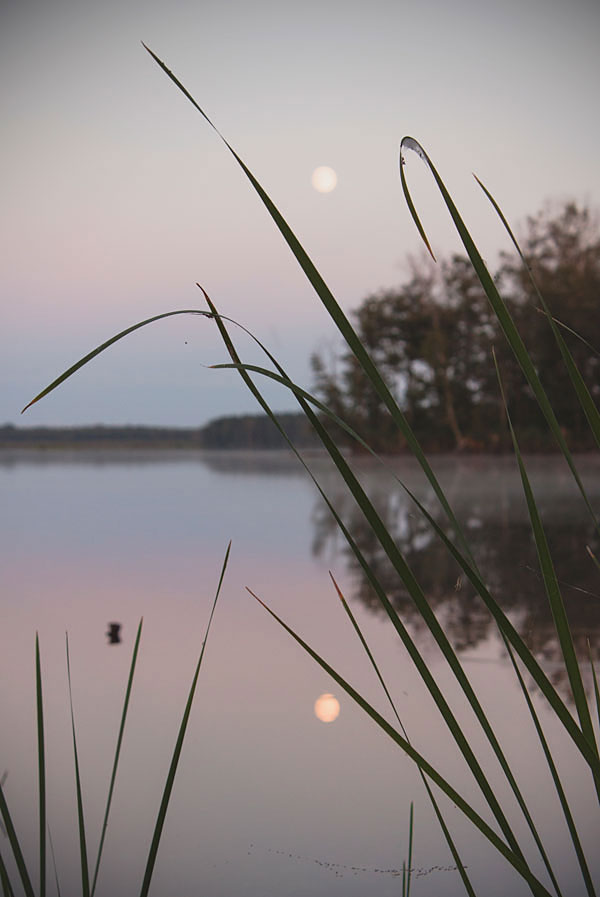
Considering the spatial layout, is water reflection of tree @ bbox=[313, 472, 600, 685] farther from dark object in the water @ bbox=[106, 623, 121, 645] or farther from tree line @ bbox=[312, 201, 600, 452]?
tree line @ bbox=[312, 201, 600, 452]

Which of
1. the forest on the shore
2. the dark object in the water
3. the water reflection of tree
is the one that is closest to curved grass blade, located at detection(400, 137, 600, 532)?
the water reflection of tree

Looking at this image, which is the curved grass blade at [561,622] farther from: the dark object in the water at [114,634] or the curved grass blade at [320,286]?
the dark object in the water at [114,634]

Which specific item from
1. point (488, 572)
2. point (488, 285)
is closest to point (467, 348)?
point (488, 572)

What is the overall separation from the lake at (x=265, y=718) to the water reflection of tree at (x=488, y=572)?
2cm

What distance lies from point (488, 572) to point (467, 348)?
13.9 metres

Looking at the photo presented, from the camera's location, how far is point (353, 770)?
1259 mm

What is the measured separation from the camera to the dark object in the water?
2.06 m

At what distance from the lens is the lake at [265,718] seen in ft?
3.29

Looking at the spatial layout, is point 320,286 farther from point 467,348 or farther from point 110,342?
point 467,348

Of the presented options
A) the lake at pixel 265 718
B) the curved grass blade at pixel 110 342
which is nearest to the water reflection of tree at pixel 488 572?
the lake at pixel 265 718

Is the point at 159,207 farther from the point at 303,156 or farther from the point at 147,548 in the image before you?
the point at 147,548

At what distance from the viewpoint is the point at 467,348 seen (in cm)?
1634

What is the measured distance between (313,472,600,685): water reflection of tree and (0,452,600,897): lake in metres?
0.02

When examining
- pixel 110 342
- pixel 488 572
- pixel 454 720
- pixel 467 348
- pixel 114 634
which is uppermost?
pixel 467 348
